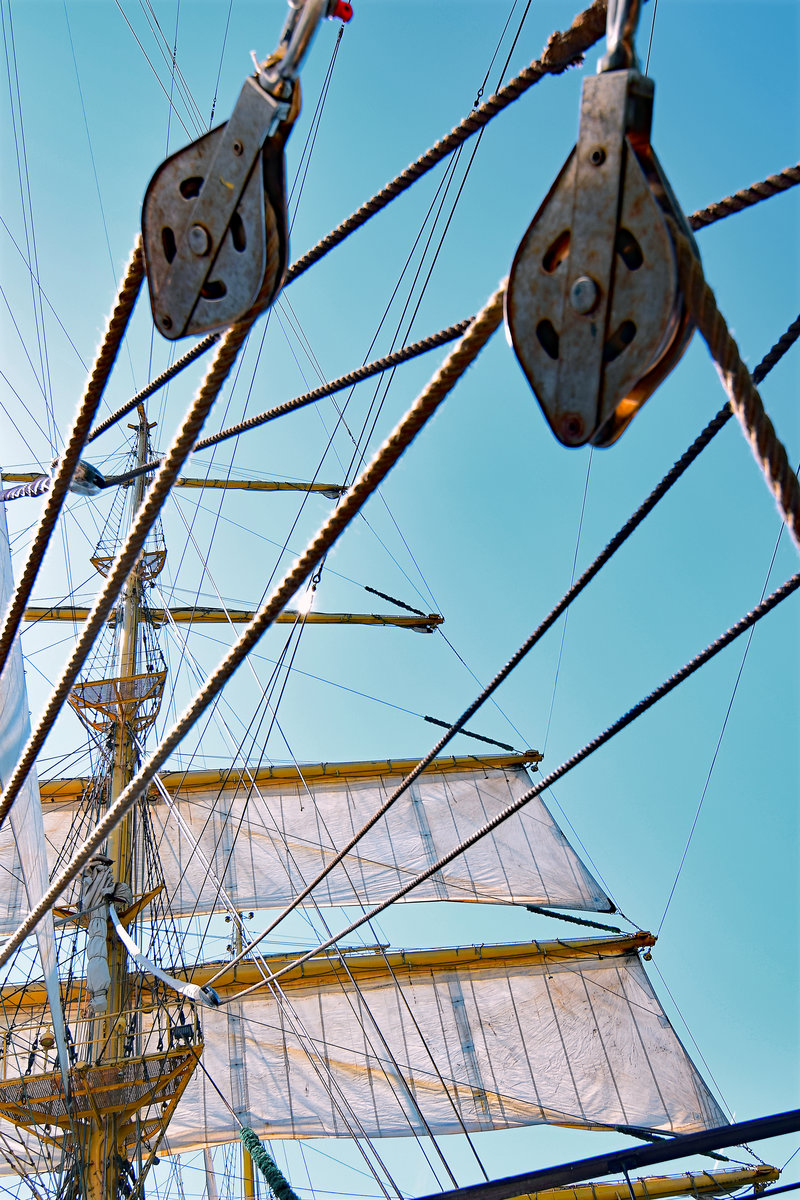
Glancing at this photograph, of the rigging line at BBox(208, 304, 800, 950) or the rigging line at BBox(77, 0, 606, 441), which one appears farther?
the rigging line at BBox(208, 304, 800, 950)

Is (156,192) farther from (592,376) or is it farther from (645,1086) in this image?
(645,1086)

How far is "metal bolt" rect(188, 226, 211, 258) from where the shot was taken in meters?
1.23

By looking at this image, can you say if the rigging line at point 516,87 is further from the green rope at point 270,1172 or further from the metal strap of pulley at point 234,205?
the green rope at point 270,1172

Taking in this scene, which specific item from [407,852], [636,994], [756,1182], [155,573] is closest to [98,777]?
[155,573]

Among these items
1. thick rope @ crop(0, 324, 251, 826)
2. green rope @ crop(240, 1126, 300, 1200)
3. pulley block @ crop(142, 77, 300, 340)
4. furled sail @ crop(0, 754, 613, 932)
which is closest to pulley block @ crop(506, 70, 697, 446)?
pulley block @ crop(142, 77, 300, 340)

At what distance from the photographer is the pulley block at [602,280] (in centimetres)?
95

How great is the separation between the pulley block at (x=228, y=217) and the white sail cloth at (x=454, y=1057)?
12081 mm

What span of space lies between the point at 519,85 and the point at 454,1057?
13018 mm

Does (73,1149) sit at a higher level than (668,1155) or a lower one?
higher

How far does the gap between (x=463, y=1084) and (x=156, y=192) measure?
1312 centimetres

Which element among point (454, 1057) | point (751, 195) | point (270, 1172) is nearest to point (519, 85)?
point (751, 195)

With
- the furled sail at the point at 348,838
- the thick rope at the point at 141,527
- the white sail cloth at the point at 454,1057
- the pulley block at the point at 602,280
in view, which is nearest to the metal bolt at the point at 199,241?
the thick rope at the point at 141,527

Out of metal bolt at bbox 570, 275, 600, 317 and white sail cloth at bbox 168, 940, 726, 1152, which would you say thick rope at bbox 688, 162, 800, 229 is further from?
white sail cloth at bbox 168, 940, 726, 1152

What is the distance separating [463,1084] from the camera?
40.7ft
